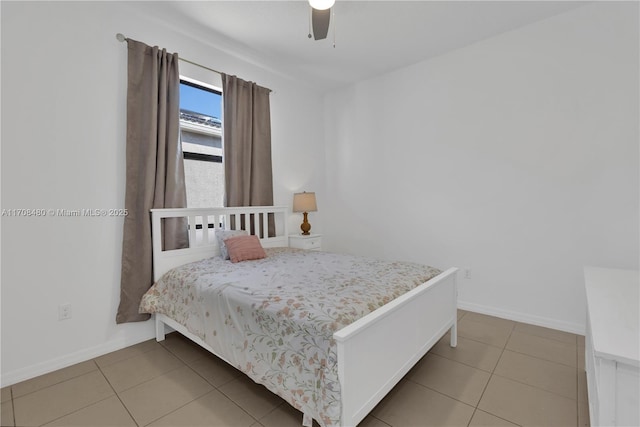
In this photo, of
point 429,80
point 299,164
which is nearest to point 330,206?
point 299,164

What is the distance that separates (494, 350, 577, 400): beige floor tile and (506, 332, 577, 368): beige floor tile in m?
0.08

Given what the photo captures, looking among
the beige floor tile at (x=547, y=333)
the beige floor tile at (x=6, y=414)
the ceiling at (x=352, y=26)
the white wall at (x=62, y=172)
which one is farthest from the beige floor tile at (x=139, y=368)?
the beige floor tile at (x=547, y=333)

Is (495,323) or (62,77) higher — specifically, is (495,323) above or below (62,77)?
below

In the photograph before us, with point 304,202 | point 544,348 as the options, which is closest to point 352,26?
point 304,202

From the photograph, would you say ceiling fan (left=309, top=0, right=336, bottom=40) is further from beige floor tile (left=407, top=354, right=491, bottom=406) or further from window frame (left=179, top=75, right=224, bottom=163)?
beige floor tile (left=407, top=354, right=491, bottom=406)

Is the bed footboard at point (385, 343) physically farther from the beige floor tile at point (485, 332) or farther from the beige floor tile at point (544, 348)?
the beige floor tile at point (544, 348)

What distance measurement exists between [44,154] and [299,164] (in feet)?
8.47

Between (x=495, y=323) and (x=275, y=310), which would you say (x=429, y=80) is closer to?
(x=495, y=323)

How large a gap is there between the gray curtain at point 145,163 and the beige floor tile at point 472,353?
243 centimetres

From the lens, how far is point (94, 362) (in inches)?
87.7

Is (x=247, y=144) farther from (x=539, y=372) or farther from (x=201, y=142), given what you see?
(x=539, y=372)

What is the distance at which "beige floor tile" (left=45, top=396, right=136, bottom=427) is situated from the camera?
158 centimetres

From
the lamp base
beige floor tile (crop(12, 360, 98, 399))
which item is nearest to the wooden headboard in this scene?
the lamp base

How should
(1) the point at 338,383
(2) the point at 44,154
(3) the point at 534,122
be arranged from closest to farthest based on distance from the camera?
1. (1) the point at 338,383
2. (2) the point at 44,154
3. (3) the point at 534,122
